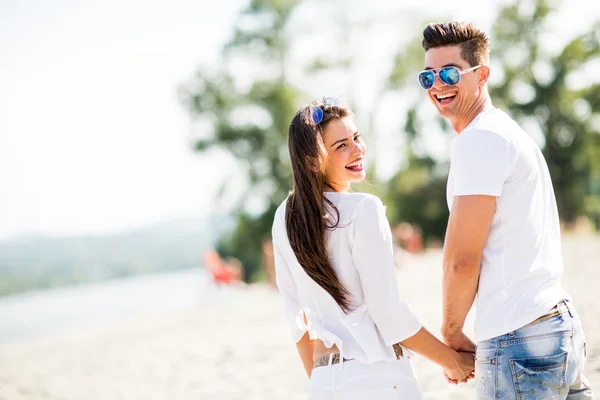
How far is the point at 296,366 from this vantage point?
675cm

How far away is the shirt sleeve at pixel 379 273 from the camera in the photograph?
2283 millimetres

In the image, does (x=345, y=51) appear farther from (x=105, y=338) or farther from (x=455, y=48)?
(x=455, y=48)

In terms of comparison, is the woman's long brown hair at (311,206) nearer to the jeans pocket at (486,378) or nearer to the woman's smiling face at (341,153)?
the woman's smiling face at (341,153)

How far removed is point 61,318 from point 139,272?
142 feet

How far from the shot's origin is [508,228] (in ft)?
7.24

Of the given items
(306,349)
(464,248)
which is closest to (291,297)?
(306,349)

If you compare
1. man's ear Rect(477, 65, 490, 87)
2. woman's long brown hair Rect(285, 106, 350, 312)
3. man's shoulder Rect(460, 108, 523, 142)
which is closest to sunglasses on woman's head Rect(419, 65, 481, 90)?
man's ear Rect(477, 65, 490, 87)

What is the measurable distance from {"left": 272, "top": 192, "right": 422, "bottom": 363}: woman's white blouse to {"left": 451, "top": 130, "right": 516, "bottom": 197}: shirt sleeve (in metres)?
0.33

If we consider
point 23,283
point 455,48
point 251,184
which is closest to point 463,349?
point 455,48

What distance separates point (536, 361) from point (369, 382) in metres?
0.57

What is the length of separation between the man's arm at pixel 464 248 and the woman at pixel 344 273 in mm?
175

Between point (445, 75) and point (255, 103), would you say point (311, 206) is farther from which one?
point (255, 103)

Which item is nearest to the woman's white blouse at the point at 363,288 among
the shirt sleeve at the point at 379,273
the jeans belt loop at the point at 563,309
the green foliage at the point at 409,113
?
the shirt sleeve at the point at 379,273

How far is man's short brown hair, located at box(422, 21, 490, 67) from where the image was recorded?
245 centimetres
